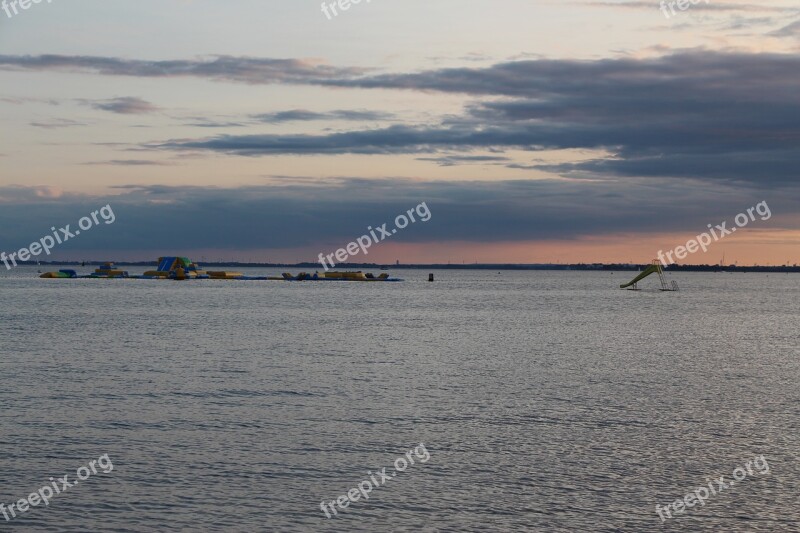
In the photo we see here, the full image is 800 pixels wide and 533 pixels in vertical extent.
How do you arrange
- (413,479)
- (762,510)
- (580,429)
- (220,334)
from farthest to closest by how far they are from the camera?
(220,334) < (580,429) < (413,479) < (762,510)

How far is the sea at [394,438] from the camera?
24469 mm

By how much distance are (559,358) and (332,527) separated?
4360cm

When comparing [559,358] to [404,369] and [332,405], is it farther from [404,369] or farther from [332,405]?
[332,405]

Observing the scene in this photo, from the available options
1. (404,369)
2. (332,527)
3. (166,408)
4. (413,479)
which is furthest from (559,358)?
(332,527)

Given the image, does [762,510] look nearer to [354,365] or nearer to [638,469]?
[638,469]

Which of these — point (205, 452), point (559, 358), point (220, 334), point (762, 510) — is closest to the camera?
point (762, 510)

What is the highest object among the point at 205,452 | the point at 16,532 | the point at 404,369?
the point at 404,369

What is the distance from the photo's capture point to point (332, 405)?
4084 centimetres

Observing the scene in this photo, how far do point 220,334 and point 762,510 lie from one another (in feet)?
211

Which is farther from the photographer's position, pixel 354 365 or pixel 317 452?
pixel 354 365

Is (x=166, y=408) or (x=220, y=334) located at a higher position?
(x=220, y=334)

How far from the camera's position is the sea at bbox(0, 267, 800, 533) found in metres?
24.5

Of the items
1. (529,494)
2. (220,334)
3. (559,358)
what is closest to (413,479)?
(529,494)

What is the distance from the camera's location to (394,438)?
33.4 metres
